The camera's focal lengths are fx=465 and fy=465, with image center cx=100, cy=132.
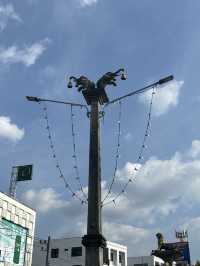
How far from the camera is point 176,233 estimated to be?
105750mm

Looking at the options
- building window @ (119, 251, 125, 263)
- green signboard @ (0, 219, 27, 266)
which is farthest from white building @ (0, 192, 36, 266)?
building window @ (119, 251, 125, 263)

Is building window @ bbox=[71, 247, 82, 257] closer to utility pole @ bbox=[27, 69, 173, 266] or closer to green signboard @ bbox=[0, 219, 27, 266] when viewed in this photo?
green signboard @ bbox=[0, 219, 27, 266]

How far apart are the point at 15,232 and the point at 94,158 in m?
46.3

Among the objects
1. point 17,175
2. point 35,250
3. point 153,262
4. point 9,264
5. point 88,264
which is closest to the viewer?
point 88,264

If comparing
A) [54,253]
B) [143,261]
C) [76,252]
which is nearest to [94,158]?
[76,252]

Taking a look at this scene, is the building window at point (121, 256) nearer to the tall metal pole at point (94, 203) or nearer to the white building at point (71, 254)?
the white building at point (71, 254)

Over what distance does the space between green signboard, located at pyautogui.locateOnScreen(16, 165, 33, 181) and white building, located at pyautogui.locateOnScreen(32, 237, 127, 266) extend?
1754 centimetres

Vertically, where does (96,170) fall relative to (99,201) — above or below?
above

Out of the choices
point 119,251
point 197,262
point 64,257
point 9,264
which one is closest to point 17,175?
point 9,264

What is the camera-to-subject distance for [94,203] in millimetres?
18297

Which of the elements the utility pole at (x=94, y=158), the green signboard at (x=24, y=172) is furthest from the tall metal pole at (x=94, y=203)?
the green signboard at (x=24, y=172)

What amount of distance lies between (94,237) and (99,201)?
157 centimetres

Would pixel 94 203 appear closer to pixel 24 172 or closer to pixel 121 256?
pixel 24 172

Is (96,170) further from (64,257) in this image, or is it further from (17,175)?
(64,257)
